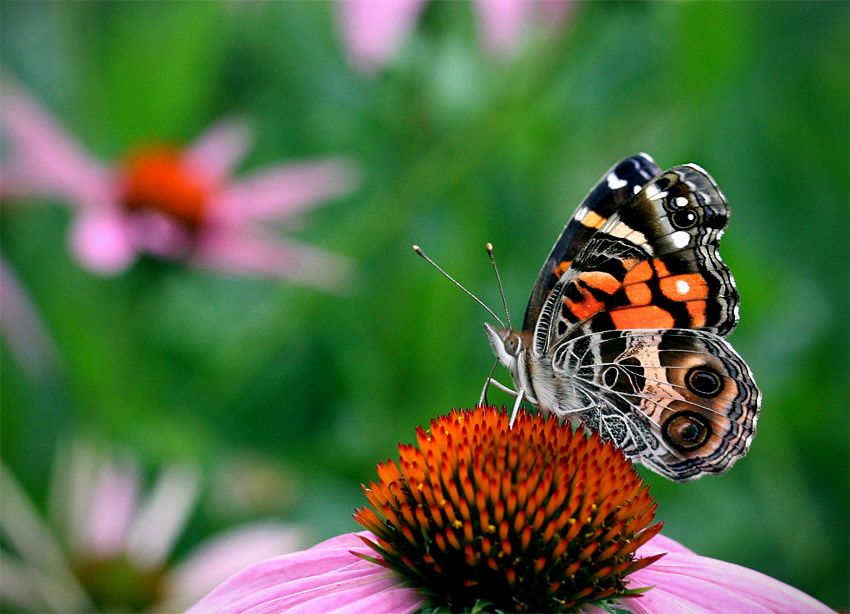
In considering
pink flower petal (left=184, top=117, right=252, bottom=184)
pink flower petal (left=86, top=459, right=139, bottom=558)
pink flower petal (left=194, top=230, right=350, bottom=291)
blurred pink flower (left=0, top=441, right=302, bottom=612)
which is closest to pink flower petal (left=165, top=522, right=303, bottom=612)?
blurred pink flower (left=0, top=441, right=302, bottom=612)

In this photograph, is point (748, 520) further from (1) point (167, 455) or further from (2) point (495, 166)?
(1) point (167, 455)

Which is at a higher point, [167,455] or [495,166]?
[495,166]

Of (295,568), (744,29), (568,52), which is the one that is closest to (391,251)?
(568,52)

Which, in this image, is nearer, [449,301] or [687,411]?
[687,411]

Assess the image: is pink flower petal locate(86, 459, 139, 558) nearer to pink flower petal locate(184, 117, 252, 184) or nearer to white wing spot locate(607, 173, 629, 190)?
pink flower petal locate(184, 117, 252, 184)

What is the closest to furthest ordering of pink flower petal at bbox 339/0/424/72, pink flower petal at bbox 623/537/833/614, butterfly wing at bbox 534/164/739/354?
pink flower petal at bbox 623/537/833/614
butterfly wing at bbox 534/164/739/354
pink flower petal at bbox 339/0/424/72

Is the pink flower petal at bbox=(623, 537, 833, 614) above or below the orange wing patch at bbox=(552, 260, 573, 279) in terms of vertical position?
below
